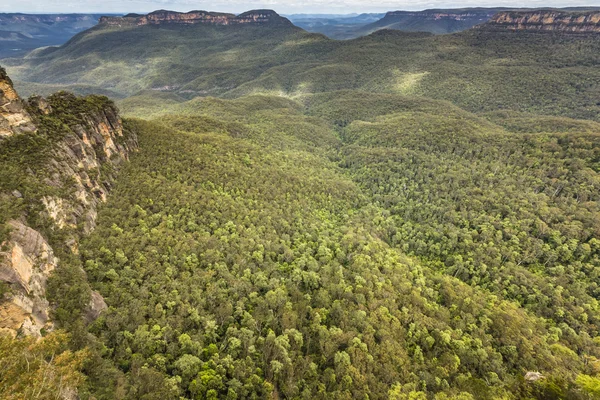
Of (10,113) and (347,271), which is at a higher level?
(10,113)

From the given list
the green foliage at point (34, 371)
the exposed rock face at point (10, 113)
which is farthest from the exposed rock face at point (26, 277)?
the exposed rock face at point (10, 113)

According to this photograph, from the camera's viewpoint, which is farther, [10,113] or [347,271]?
[347,271]

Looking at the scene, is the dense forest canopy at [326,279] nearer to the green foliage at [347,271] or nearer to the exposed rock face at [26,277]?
the green foliage at [347,271]

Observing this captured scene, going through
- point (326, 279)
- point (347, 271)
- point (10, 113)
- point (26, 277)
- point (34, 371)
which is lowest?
point (347, 271)

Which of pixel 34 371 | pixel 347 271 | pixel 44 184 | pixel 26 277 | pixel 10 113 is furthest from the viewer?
pixel 347 271

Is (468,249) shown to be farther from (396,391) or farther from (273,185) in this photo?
(273,185)

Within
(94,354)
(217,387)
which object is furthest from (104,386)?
(217,387)

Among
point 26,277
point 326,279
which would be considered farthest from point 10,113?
point 326,279

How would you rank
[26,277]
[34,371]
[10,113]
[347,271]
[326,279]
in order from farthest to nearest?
[347,271] → [326,279] → [10,113] → [26,277] → [34,371]

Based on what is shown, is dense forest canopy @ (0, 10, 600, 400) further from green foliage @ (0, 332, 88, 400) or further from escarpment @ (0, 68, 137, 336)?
escarpment @ (0, 68, 137, 336)

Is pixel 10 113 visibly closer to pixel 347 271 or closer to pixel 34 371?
pixel 34 371
